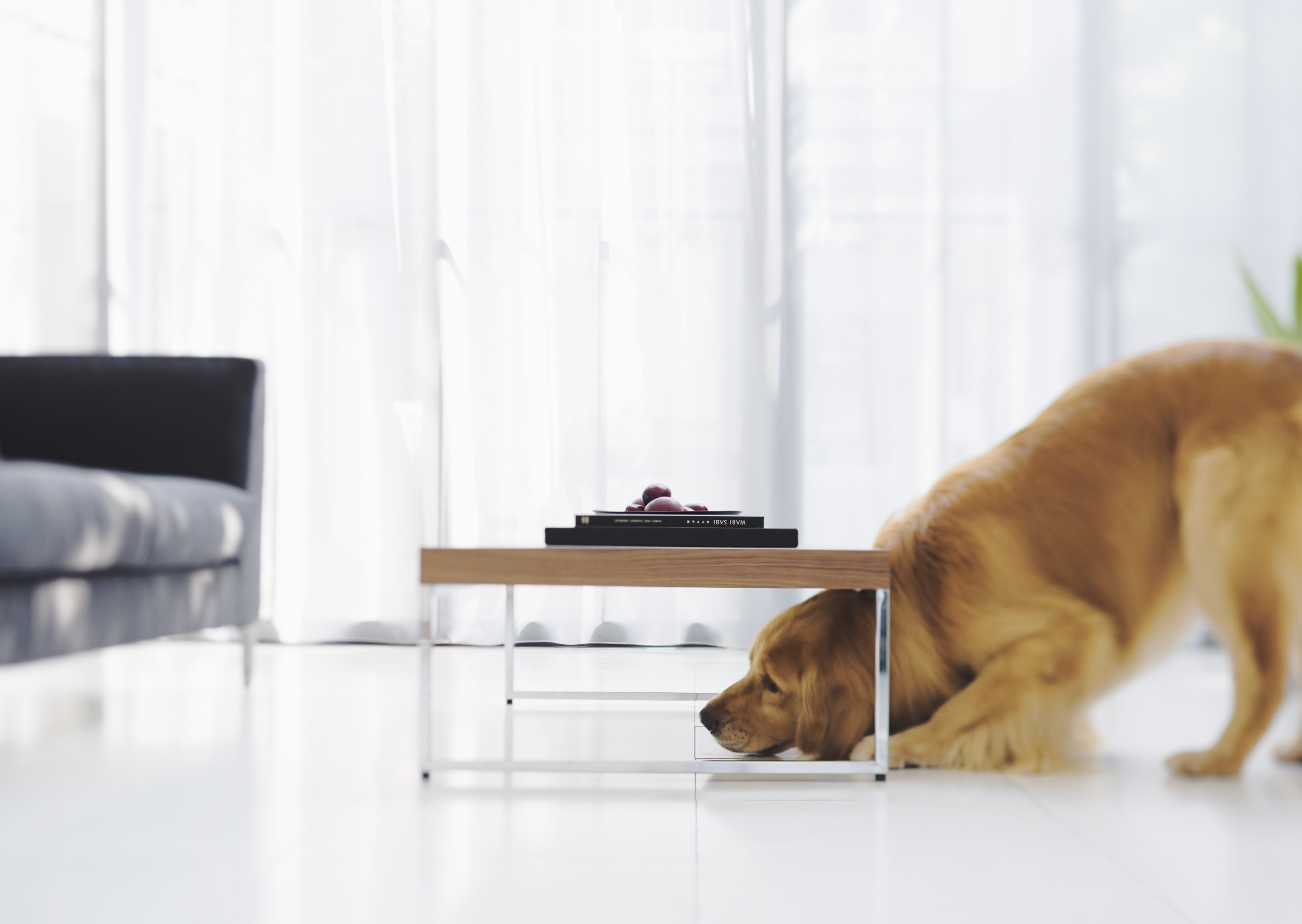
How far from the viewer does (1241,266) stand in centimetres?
291

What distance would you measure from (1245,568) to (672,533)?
740 millimetres

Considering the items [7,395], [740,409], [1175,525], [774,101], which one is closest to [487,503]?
[740,409]

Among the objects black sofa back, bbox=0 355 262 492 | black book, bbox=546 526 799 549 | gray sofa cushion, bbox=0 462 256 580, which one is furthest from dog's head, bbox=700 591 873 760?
black sofa back, bbox=0 355 262 492

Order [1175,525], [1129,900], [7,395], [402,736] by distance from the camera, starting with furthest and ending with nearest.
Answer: [7,395] < [402,736] < [1175,525] < [1129,900]

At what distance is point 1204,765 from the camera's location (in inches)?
55.6

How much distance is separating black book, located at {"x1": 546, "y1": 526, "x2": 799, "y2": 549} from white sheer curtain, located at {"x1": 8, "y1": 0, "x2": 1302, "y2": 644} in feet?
4.92

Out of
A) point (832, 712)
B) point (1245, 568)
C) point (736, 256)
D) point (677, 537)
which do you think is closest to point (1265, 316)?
point (736, 256)

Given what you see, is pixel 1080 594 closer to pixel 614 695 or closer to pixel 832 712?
pixel 832 712

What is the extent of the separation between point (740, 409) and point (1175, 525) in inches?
61.6

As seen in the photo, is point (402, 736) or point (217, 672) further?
point (217, 672)

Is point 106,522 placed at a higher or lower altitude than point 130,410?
lower

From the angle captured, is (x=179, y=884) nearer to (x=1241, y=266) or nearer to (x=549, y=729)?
(x=549, y=729)

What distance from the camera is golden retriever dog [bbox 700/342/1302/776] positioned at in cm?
139

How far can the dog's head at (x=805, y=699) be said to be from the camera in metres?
1.44
